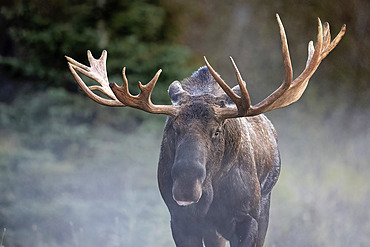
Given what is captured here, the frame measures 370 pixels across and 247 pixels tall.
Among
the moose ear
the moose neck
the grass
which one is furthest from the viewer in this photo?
the grass

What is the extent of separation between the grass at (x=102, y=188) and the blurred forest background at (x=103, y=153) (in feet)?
0.05

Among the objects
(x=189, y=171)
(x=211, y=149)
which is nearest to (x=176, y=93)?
(x=211, y=149)

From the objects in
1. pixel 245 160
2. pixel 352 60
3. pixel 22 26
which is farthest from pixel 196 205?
pixel 352 60

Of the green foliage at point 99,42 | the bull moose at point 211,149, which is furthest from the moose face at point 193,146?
the green foliage at point 99,42

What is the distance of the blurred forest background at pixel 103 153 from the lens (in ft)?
26.3

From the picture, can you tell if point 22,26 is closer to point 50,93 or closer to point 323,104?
point 50,93

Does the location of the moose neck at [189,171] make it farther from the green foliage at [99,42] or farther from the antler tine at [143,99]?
the green foliage at [99,42]

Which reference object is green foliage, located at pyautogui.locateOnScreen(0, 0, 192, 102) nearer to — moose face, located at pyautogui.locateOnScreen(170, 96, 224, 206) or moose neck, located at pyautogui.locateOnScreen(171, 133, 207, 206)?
moose face, located at pyautogui.locateOnScreen(170, 96, 224, 206)

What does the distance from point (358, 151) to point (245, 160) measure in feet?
21.8

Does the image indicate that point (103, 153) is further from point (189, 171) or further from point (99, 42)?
point (189, 171)

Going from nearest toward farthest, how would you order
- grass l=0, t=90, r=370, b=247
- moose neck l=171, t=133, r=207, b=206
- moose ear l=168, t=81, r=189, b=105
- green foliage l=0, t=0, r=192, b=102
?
1. moose neck l=171, t=133, r=207, b=206
2. moose ear l=168, t=81, r=189, b=105
3. grass l=0, t=90, r=370, b=247
4. green foliage l=0, t=0, r=192, b=102

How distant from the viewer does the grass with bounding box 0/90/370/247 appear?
26.0ft

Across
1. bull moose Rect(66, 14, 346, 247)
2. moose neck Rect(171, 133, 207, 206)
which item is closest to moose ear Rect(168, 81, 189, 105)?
bull moose Rect(66, 14, 346, 247)

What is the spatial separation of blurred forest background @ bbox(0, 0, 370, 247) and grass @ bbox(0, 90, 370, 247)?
0.05 feet
